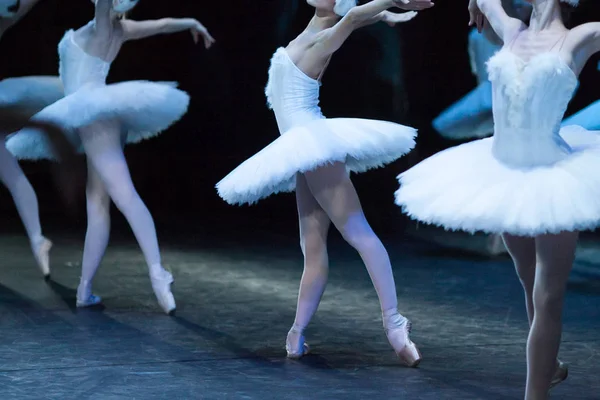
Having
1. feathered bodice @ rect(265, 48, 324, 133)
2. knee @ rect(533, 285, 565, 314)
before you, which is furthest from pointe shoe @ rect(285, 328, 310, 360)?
knee @ rect(533, 285, 565, 314)

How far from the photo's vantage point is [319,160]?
10.4ft

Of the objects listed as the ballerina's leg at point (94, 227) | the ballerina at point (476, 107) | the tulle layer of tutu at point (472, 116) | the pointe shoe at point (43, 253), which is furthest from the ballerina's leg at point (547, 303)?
the tulle layer of tutu at point (472, 116)

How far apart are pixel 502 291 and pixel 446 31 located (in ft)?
11.0

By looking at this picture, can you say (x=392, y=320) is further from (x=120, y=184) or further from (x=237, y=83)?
(x=237, y=83)

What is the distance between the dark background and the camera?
749 centimetres

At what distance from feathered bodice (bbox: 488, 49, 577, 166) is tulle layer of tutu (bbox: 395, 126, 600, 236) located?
1.6 inches

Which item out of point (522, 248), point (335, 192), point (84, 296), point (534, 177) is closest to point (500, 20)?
point (534, 177)

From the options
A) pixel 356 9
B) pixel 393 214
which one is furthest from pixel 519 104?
pixel 393 214

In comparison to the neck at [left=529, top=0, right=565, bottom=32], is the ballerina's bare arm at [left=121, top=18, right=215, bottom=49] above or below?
below

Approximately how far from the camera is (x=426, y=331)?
12.6ft

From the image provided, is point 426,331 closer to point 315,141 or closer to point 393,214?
point 315,141

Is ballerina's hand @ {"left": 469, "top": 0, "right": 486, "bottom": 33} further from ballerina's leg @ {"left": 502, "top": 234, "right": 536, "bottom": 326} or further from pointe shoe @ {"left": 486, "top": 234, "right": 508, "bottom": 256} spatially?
pointe shoe @ {"left": 486, "top": 234, "right": 508, "bottom": 256}

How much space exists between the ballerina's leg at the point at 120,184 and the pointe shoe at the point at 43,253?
0.95 metres

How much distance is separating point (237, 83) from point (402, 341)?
525 cm
